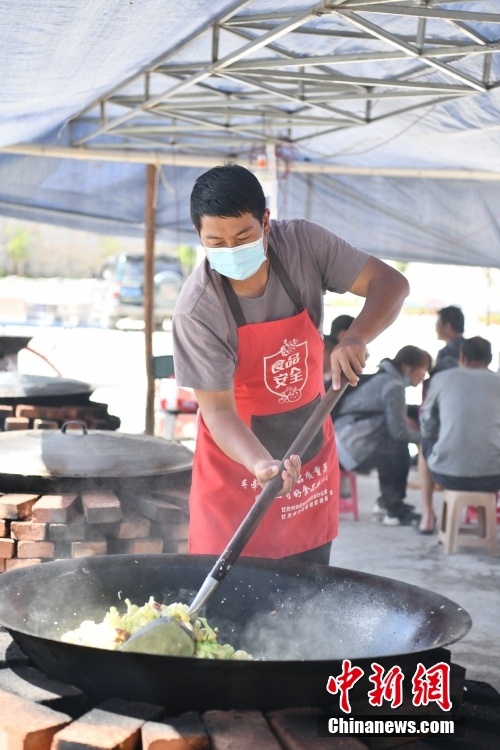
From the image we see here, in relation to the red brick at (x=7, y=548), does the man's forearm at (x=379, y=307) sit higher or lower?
higher

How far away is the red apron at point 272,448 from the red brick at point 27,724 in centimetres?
104

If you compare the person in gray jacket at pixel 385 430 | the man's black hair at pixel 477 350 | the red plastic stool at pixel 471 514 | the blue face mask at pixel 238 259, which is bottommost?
the red plastic stool at pixel 471 514

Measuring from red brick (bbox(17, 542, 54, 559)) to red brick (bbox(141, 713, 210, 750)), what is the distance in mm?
1795

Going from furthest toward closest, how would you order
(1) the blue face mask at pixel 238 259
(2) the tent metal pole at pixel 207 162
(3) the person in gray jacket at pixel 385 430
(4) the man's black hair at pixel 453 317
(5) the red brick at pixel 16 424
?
(4) the man's black hair at pixel 453 317 → (2) the tent metal pole at pixel 207 162 → (3) the person in gray jacket at pixel 385 430 → (5) the red brick at pixel 16 424 → (1) the blue face mask at pixel 238 259

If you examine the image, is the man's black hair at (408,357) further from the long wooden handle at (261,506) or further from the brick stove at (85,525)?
the long wooden handle at (261,506)

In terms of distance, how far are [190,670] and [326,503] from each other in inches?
45.6

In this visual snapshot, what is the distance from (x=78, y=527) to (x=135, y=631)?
132 centimetres

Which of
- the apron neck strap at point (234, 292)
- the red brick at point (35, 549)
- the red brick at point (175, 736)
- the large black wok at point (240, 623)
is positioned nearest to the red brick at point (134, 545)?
the red brick at point (35, 549)

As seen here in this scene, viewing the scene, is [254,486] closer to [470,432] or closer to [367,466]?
[470,432]

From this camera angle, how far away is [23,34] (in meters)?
3.23

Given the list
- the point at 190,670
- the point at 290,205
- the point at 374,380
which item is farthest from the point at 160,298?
the point at 190,670

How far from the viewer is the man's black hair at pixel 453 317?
311 inches

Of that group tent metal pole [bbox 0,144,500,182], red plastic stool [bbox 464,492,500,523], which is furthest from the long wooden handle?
tent metal pole [bbox 0,144,500,182]

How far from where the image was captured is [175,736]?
5.56ft
